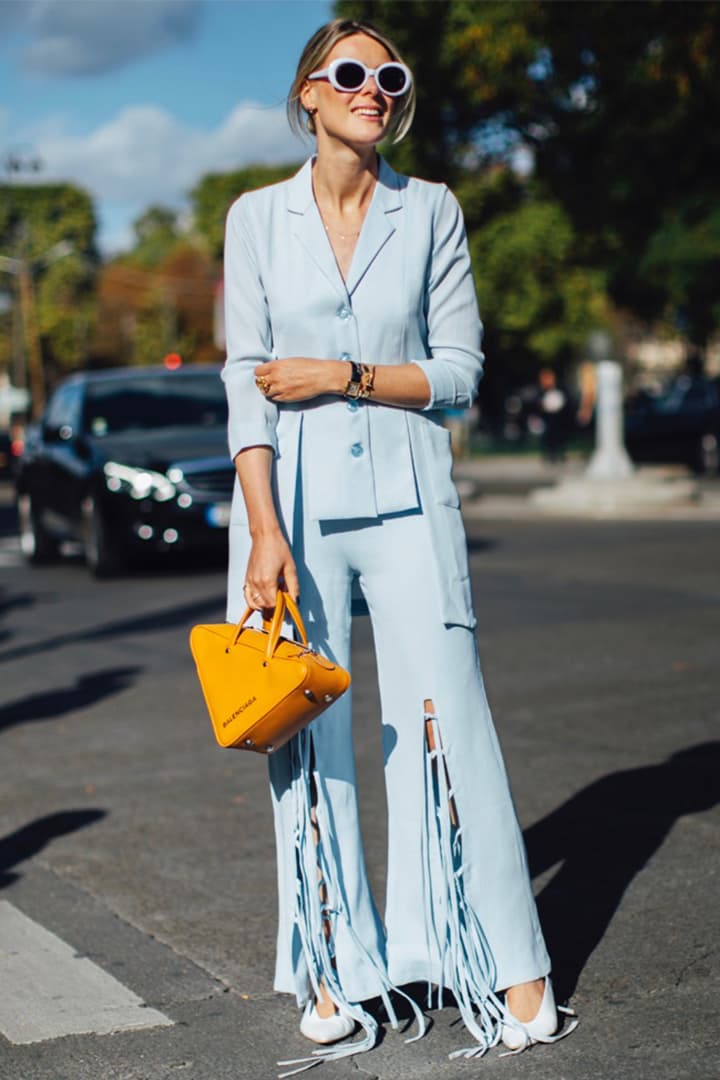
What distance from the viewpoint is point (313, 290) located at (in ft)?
10.3

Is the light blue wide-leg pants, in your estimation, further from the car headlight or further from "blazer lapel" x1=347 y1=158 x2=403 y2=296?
the car headlight

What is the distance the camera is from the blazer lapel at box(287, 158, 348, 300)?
3.16m

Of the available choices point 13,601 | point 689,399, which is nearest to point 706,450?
point 689,399

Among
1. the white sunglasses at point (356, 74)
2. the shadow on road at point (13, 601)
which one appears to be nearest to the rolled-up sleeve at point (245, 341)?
the white sunglasses at point (356, 74)

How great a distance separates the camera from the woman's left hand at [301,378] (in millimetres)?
3104

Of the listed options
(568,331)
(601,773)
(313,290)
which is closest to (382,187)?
(313,290)

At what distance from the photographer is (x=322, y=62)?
318 centimetres

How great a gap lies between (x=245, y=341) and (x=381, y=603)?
22.6 inches

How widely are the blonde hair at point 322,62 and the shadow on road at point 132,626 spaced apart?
6.20 metres

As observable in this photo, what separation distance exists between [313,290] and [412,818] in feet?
3.41

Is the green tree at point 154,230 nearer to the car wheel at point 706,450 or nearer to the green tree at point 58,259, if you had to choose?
the green tree at point 58,259

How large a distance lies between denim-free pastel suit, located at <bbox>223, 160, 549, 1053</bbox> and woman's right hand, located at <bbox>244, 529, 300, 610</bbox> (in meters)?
0.09

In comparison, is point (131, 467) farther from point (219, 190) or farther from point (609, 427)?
point (219, 190)

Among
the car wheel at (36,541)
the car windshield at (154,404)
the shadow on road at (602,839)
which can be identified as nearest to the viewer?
the shadow on road at (602,839)
